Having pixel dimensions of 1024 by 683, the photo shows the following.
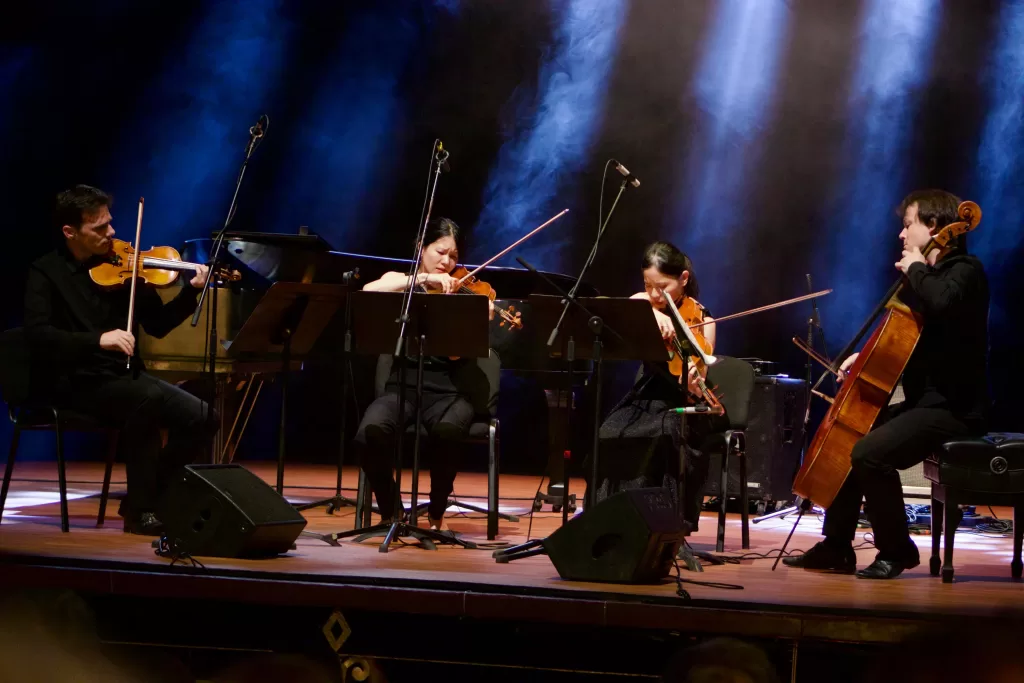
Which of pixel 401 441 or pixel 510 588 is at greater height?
pixel 401 441

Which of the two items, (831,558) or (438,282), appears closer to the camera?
(831,558)

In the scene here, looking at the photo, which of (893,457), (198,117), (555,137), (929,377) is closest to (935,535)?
(893,457)

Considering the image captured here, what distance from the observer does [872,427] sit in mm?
3697

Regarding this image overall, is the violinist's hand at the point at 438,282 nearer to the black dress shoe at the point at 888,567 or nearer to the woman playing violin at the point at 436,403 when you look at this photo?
the woman playing violin at the point at 436,403

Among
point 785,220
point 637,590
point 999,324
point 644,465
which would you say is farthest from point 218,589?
point 999,324

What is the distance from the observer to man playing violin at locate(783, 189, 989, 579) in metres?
3.42

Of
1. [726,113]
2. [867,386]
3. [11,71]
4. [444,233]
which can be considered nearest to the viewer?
[867,386]

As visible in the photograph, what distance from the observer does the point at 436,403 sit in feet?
14.1

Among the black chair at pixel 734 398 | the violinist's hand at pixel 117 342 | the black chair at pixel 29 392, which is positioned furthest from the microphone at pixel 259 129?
the black chair at pixel 734 398

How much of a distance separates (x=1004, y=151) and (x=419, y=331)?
4440 millimetres

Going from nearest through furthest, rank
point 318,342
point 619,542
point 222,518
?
point 619,542
point 222,518
point 318,342

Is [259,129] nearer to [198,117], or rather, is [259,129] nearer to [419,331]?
[419,331]

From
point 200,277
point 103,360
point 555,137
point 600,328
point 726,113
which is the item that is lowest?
point 103,360

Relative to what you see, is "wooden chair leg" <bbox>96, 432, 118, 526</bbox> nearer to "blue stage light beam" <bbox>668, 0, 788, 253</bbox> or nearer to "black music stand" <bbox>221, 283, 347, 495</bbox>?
"black music stand" <bbox>221, 283, 347, 495</bbox>
